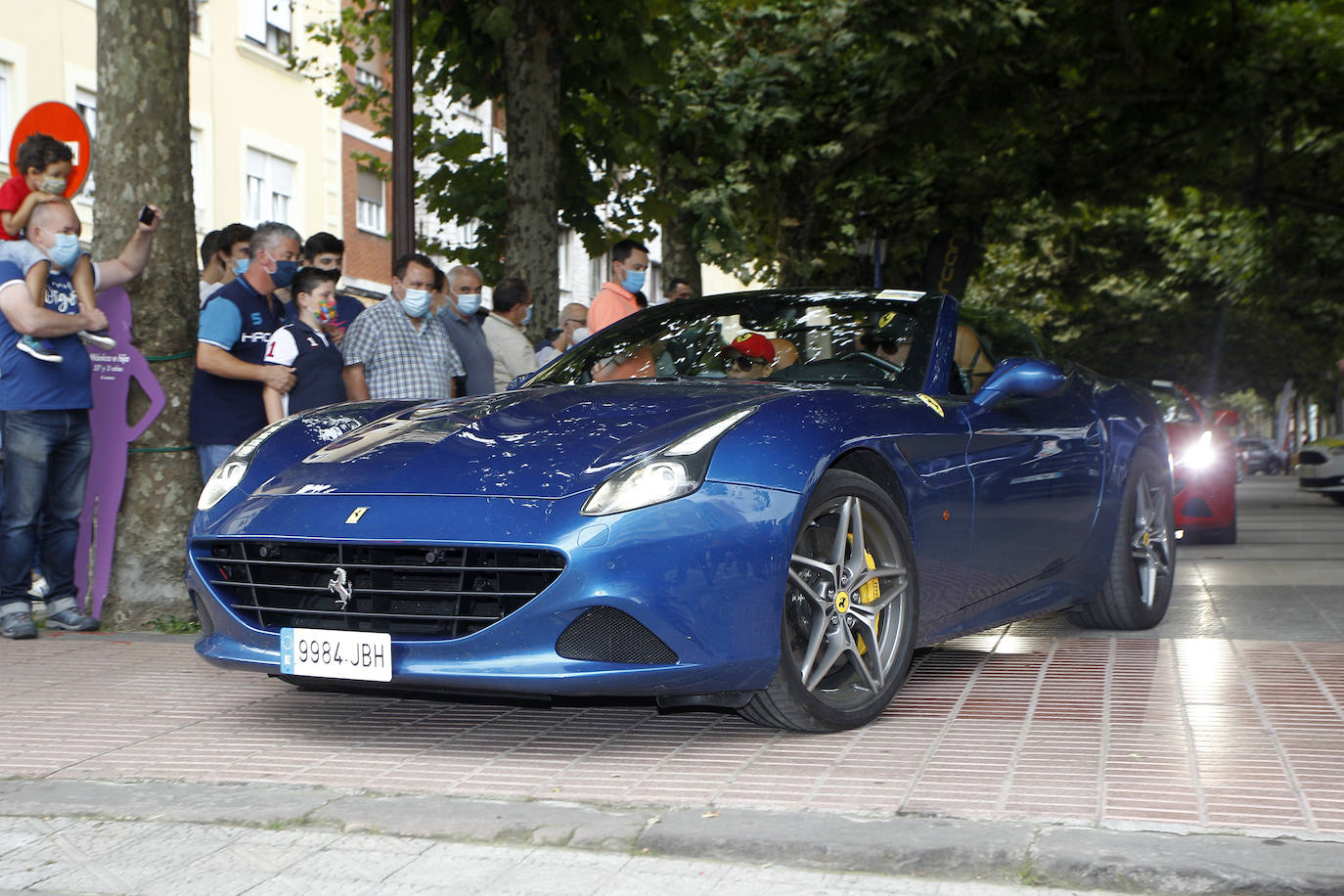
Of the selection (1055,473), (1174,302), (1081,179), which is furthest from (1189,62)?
(1174,302)

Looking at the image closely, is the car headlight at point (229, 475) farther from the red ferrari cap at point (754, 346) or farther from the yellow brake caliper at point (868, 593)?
the yellow brake caliper at point (868, 593)

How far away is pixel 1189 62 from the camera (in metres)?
18.5

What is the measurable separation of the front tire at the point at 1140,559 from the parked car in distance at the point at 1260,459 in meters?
59.8

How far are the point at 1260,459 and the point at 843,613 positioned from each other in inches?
2548

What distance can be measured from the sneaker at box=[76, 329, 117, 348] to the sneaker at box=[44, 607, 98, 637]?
1.25 metres

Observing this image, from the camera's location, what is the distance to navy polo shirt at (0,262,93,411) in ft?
23.1

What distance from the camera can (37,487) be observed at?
714 centimetres

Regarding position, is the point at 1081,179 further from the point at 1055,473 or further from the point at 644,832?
the point at 644,832

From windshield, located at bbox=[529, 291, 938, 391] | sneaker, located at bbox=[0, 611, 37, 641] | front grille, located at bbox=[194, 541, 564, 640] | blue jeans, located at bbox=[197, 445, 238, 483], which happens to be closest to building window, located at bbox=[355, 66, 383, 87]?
blue jeans, located at bbox=[197, 445, 238, 483]

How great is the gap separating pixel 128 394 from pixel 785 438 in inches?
168

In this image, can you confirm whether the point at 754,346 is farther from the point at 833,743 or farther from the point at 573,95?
the point at 573,95

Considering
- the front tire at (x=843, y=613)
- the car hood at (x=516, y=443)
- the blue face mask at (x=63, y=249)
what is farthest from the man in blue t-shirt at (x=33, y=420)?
the front tire at (x=843, y=613)

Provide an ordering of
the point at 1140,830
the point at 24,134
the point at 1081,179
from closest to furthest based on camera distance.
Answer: the point at 1140,830
the point at 24,134
the point at 1081,179

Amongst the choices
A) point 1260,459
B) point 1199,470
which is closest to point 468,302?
point 1199,470
